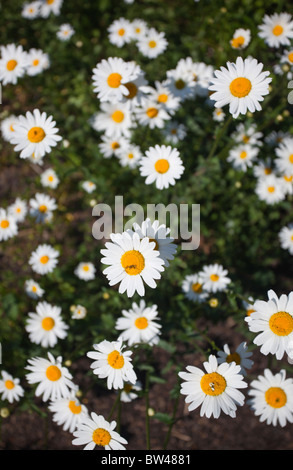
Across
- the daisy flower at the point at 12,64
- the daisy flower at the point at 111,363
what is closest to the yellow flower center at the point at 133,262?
the daisy flower at the point at 111,363

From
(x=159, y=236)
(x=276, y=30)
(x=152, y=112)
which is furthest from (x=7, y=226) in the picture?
(x=276, y=30)

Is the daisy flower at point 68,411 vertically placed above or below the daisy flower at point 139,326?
below

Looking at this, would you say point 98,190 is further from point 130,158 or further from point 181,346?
point 181,346

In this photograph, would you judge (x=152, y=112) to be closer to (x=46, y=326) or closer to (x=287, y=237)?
(x=287, y=237)

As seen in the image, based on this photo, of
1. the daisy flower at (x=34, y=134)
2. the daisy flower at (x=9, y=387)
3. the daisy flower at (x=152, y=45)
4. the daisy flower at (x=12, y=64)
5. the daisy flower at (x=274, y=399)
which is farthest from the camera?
the daisy flower at (x=152, y=45)

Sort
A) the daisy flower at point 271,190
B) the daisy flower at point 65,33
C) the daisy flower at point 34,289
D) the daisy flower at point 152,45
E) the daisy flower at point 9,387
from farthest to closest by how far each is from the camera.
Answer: the daisy flower at point 65,33 < the daisy flower at point 152,45 < the daisy flower at point 271,190 < the daisy flower at point 34,289 < the daisy flower at point 9,387

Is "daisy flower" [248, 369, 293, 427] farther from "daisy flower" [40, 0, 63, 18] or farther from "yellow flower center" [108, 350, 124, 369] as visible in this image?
"daisy flower" [40, 0, 63, 18]

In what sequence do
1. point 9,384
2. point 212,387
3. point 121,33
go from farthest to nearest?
point 121,33 < point 9,384 < point 212,387

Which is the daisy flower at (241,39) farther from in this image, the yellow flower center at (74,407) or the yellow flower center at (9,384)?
the yellow flower center at (9,384)
